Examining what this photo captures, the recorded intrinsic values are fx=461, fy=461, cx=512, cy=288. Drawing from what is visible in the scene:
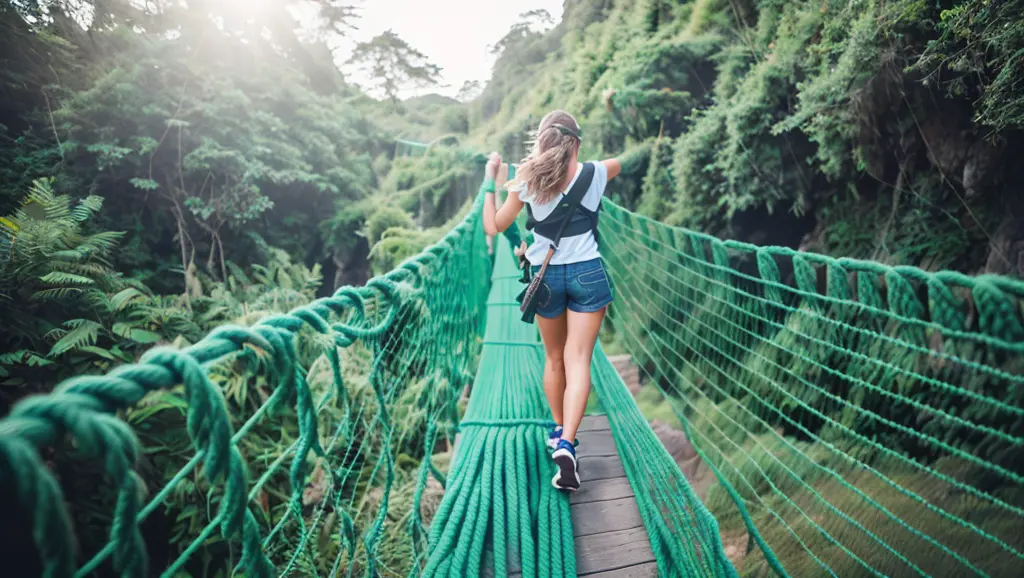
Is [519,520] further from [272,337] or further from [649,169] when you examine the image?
[649,169]

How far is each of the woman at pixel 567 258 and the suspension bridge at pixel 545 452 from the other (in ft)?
0.59

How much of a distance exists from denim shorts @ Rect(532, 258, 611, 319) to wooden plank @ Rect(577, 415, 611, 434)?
50cm

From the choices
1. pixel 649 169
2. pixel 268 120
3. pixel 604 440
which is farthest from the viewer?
pixel 268 120

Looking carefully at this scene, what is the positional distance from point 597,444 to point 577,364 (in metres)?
0.38

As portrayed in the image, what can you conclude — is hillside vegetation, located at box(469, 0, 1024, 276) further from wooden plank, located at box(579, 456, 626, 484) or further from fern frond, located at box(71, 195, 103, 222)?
fern frond, located at box(71, 195, 103, 222)

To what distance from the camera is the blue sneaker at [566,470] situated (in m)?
1.17

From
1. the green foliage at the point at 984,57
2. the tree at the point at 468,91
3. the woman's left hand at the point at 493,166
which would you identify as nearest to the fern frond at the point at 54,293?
the woman's left hand at the point at 493,166

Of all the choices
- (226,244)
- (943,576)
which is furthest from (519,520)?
(226,244)

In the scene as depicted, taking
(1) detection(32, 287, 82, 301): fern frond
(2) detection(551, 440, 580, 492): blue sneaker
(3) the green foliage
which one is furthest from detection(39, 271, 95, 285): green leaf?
(3) the green foliage

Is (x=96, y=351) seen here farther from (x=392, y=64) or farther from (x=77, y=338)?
(x=392, y=64)

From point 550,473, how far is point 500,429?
8.0 inches

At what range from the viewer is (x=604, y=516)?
117 centimetres

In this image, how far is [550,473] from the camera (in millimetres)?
1241

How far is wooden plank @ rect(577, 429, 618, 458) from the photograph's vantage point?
1416mm
